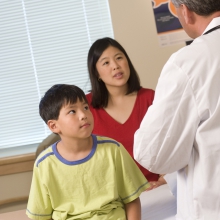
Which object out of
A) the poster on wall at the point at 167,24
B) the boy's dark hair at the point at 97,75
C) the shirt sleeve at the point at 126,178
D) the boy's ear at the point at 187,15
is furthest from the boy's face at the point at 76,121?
the poster on wall at the point at 167,24

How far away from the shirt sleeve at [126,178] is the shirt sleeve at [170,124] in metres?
0.35

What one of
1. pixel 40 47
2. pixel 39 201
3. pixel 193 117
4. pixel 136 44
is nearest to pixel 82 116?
pixel 39 201

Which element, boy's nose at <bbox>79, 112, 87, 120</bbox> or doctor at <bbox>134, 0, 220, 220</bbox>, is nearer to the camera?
doctor at <bbox>134, 0, 220, 220</bbox>

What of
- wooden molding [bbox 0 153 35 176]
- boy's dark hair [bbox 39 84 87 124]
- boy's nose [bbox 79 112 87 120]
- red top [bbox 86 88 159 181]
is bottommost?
wooden molding [bbox 0 153 35 176]

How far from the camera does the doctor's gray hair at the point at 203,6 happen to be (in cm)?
149

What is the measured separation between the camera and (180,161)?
151 cm

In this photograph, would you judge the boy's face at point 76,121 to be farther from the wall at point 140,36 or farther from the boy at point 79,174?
the wall at point 140,36

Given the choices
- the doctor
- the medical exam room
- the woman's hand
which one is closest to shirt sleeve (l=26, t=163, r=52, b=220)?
the doctor

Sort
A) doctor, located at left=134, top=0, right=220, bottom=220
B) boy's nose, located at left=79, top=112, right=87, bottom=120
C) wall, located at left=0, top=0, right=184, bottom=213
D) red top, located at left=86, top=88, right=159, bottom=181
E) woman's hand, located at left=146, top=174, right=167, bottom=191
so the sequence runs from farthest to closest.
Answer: wall, located at left=0, top=0, right=184, bottom=213 < red top, located at left=86, top=88, right=159, bottom=181 < woman's hand, located at left=146, top=174, right=167, bottom=191 < boy's nose, located at left=79, top=112, right=87, bottom=120 < doctor, located at left=134, top=0, right=220, bottom=220

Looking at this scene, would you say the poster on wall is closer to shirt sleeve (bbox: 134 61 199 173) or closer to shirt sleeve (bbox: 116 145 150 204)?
shirt sleeve (bbox: 116 145 150 204)

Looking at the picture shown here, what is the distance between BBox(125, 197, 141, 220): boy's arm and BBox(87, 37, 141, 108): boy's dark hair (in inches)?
35.3

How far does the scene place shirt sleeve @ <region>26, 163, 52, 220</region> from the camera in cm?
190

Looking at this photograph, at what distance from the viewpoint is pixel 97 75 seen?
271cm

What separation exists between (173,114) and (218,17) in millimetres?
327
